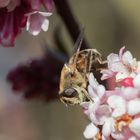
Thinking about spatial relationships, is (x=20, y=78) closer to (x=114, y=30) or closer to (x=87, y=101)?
(x=87, y=101)

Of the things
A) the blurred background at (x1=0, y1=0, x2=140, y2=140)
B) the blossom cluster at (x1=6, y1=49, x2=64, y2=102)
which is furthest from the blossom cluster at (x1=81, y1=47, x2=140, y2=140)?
the blurred background at (x1=0, y1=0, x2=140, y2=140)

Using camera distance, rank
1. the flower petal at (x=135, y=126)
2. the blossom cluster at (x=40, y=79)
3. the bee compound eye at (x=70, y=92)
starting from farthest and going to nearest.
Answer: the blossom cluster at (x=40, y=79) < the bee compound eye at (x=70, y=92) < the flower petal at (x=135, y=126)

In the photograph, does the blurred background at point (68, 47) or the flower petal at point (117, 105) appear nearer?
the flower petal at point (117, 105)

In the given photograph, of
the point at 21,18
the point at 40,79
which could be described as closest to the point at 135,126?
the point at 21,18

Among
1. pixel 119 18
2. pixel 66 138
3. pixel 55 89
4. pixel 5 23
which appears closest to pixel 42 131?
pixel 66 138

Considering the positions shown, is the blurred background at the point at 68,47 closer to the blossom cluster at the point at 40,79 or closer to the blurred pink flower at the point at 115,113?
the blossom cluster at the point at 40,79

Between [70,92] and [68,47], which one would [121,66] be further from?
[68,47]

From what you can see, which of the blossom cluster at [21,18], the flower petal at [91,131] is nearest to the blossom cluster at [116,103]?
the flower petal at [91,131]
